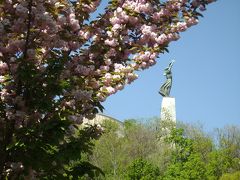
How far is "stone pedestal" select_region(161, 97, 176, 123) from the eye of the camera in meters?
43.3

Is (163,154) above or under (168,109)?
under

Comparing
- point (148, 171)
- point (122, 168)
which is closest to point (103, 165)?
point (122, 168)

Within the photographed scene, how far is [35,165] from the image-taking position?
5270 mm

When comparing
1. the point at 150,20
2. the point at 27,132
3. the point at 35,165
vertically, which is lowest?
the point at 35,165

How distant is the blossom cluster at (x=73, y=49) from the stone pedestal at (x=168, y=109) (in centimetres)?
3631

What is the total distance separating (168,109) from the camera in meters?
44.5

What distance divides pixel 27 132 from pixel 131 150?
3347cm

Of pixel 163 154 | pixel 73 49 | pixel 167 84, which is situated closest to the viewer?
pixel 73 49

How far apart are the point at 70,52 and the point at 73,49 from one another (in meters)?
0.08

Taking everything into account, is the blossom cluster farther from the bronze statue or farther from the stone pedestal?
the bronze statue

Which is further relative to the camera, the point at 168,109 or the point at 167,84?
the point at 167,84

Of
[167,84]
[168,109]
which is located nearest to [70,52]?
[168,109]

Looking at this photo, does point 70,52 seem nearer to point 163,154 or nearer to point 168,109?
point 163,154

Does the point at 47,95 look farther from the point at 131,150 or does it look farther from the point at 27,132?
the point at 131,150
